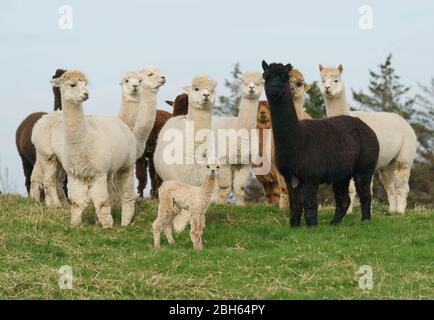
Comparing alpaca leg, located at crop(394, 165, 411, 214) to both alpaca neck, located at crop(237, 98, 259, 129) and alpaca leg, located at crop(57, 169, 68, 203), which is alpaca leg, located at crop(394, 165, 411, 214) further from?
alpaca leg, located at crop(57, 169, 68, 203)

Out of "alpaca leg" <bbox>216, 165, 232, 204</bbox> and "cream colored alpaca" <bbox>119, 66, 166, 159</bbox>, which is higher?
"cream colored alpaca" <bbox>119, 66, 166, 159</bbox>

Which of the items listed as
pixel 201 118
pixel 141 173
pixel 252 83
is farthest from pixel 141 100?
pixel 141 173

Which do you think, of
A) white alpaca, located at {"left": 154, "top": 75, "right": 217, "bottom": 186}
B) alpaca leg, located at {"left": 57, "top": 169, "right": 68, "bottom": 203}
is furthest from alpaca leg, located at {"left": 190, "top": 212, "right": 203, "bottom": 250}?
alpaca leg, located at {"left": 57, "top": 169, "right": 68, "bottom": 203}

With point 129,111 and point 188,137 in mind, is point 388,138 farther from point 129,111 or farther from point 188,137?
point 129,111

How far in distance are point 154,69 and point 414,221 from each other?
14.9 ft

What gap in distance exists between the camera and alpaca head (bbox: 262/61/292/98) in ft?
39.2

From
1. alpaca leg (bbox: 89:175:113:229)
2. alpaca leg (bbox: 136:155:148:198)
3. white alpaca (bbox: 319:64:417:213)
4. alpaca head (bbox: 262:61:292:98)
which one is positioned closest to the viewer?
alpaca head (bbox: 262:61:292:98)

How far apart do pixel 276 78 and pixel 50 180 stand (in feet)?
15.0

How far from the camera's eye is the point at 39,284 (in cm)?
937

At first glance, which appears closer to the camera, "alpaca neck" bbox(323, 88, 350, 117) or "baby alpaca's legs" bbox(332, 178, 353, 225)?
"baby alpaca's legs" bbox(332, 178, 353, 225)

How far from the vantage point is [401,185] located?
48.7 feet

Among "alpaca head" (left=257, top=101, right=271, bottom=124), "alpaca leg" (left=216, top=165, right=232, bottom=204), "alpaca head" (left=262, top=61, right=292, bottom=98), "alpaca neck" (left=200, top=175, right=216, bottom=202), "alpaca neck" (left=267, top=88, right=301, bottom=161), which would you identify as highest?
"alpaca head" (left=262, top=61, right=292, bottom=98)

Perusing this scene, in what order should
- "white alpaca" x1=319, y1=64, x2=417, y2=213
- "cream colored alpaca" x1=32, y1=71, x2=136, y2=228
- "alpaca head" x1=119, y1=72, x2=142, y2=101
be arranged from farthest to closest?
1. "alpaca head" x1=119, y1=72, x2=142, y2=101
2. "white alpaca" x1=319, y1=64, x2=417, y2=213
3. "cream colored alpaca" x1=32, y1=71, x2=136, y2=228

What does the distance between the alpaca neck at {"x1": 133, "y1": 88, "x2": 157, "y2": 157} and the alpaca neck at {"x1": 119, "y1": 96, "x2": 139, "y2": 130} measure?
183mm
